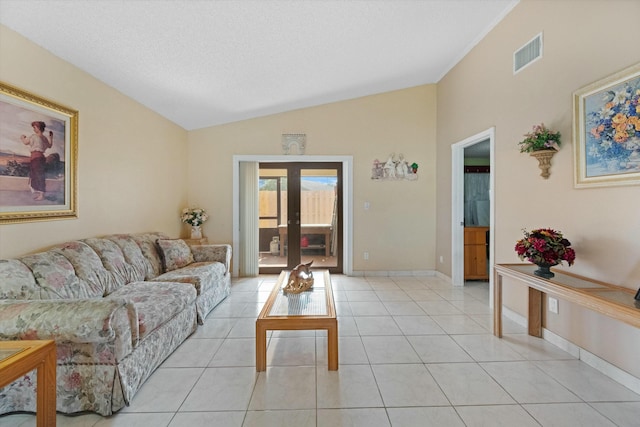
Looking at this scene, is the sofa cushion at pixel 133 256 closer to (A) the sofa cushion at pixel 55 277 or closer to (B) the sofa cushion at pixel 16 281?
(A) the sofa cushion at pixel 55 277

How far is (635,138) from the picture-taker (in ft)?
6.10

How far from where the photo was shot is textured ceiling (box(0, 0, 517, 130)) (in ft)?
6.97

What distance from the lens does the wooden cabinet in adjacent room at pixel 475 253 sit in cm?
443

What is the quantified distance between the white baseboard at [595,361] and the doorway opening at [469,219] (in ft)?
5.11

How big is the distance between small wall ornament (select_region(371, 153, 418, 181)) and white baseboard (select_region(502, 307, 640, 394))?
9.05 ft

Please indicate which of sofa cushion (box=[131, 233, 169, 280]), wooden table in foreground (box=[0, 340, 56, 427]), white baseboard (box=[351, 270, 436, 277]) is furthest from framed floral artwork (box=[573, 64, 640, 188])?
sofa cushion (box=[131, 233, 169, 280])

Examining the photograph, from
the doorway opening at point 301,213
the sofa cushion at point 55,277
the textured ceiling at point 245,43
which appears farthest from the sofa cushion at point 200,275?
the textured ceiling at point 245,43

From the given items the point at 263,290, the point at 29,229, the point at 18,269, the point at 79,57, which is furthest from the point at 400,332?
the point at 79,57

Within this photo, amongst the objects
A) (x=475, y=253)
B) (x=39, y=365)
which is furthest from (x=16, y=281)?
(x=475, y=253)

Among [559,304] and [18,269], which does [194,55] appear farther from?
[559,304]

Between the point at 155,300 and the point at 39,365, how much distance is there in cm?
103

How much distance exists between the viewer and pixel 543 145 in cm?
247

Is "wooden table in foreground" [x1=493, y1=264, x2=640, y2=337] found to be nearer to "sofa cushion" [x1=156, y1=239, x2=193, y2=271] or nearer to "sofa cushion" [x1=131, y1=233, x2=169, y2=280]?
"sofa cushion" [x1=156, y1=239, x2=193, y2=271]

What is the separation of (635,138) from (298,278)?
2706mm
